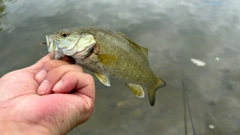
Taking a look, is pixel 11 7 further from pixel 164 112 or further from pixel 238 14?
pixel 238 14

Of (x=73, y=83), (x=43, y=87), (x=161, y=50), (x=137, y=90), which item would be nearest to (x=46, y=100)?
(x=43, y=87)

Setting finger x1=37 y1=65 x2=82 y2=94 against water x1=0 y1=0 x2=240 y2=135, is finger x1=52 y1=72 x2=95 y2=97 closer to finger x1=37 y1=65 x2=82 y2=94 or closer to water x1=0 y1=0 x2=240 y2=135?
finger x1=37 y1=65 x2=82 y2=94

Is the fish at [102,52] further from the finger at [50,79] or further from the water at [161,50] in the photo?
the water at [161,50]

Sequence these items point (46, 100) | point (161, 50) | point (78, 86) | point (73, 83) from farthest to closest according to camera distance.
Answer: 1. point (161, 50)
2. point (78, 86)
3. point (73, 83)
4. point (46, 100)

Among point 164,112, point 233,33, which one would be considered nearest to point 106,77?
point 164,112

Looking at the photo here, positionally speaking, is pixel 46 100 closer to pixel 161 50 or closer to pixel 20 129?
pixel 20 129

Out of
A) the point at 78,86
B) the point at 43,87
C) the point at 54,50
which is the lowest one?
the point at 78,86
